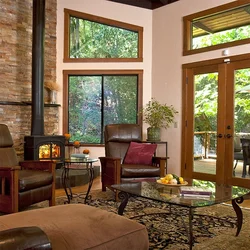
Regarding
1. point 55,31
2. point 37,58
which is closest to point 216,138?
point 37,58

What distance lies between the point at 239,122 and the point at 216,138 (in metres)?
0.50

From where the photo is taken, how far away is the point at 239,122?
16.5ft

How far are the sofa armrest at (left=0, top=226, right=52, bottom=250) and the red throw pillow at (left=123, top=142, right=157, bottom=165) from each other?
3415mm

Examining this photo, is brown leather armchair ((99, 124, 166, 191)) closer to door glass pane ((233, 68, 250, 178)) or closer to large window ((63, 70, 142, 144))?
door glass pane ((233, 68, 250, 178))

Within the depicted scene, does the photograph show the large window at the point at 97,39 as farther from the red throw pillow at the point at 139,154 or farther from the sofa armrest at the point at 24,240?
the sofa armrest at the point at 24,240

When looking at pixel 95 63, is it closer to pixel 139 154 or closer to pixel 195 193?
pixel 139 154

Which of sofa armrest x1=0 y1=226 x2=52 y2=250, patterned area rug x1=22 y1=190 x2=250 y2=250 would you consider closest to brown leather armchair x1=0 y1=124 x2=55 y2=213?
patterned area rug x1=22 y1=190 x2=250 y2=250

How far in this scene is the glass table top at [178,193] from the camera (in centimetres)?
252

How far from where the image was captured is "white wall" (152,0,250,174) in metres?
5.98

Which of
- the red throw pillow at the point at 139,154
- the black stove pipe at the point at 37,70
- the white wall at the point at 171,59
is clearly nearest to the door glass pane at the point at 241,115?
the white wall at the point at 171,59

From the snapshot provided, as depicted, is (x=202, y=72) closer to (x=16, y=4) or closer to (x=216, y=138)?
(x=216, y=138)

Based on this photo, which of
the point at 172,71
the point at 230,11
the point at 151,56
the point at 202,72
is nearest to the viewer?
the point at 230,11

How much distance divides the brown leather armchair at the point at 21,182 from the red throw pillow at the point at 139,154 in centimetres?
134

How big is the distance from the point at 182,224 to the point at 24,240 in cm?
221
